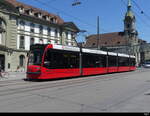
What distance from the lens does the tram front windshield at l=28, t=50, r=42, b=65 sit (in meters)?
15.4

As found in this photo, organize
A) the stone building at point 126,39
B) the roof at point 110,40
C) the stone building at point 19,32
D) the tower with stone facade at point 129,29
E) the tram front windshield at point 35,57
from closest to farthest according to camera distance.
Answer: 1. the tram front windshield at point 35,57
2. the stone building at point 19,32
3. the stone building at point 126,39
4. the tower with stone facade at point 129,29
5. the roof at point 110,40

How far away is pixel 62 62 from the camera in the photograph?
16.7 metres

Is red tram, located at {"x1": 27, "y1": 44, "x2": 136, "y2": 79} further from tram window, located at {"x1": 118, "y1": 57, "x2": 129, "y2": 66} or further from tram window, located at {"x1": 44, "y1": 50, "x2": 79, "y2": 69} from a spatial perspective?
tram window, located at {"x1": 118, "y1": 57, "x2": 129, "y2": 66}

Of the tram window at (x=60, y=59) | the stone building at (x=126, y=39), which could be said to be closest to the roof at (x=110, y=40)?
the stone building at (x=126, y=39)

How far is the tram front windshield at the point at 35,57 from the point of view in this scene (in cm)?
1539

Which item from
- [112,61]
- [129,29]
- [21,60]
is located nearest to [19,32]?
[21,60]

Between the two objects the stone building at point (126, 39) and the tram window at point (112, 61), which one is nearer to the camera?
the tram window at point (112, 61)

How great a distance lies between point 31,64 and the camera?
51.8 feet

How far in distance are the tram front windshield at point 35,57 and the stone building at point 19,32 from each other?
1682cm

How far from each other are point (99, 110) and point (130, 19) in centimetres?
8610

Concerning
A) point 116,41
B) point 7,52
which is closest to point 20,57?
point 7,52

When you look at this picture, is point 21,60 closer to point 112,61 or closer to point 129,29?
point 112,61

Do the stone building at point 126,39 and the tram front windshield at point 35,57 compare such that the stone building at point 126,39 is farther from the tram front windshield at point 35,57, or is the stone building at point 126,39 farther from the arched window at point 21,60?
the tram front windshield at point 35,57

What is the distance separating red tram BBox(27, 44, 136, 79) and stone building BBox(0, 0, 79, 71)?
1648cm
